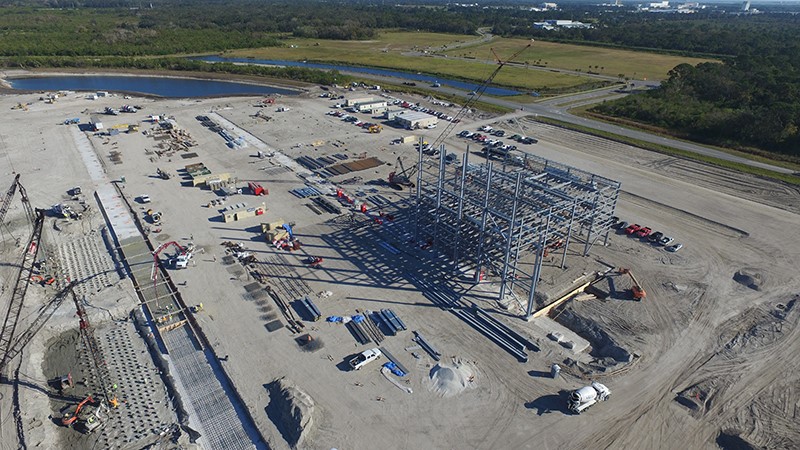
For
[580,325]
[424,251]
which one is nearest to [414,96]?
[424,251]

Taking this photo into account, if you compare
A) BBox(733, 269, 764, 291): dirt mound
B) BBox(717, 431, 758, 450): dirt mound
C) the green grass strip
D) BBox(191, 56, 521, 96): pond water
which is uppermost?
BBox(191, 56, 521, 96): pond water

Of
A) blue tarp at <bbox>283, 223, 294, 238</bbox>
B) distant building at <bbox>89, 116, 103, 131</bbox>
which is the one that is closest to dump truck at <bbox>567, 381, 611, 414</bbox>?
blue tarp at <bbox>283, 223, 294, 238</bbox>

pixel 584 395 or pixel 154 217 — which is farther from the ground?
pixel 154 217

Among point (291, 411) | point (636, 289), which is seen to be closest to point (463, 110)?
point (636, 289)

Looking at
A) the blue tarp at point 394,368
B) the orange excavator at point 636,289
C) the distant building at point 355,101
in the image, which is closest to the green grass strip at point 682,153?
the distant building at point 355,101

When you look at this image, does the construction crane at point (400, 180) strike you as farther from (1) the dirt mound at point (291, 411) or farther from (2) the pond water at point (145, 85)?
(2) the pond water at point (145, 85)

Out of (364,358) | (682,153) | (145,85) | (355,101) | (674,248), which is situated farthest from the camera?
(145,85)

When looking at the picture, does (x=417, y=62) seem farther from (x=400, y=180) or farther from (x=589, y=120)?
(x=400, y=180)

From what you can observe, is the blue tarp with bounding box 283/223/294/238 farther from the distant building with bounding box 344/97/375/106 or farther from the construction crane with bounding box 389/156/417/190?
the distant building with bounding box 344/97/375/106
